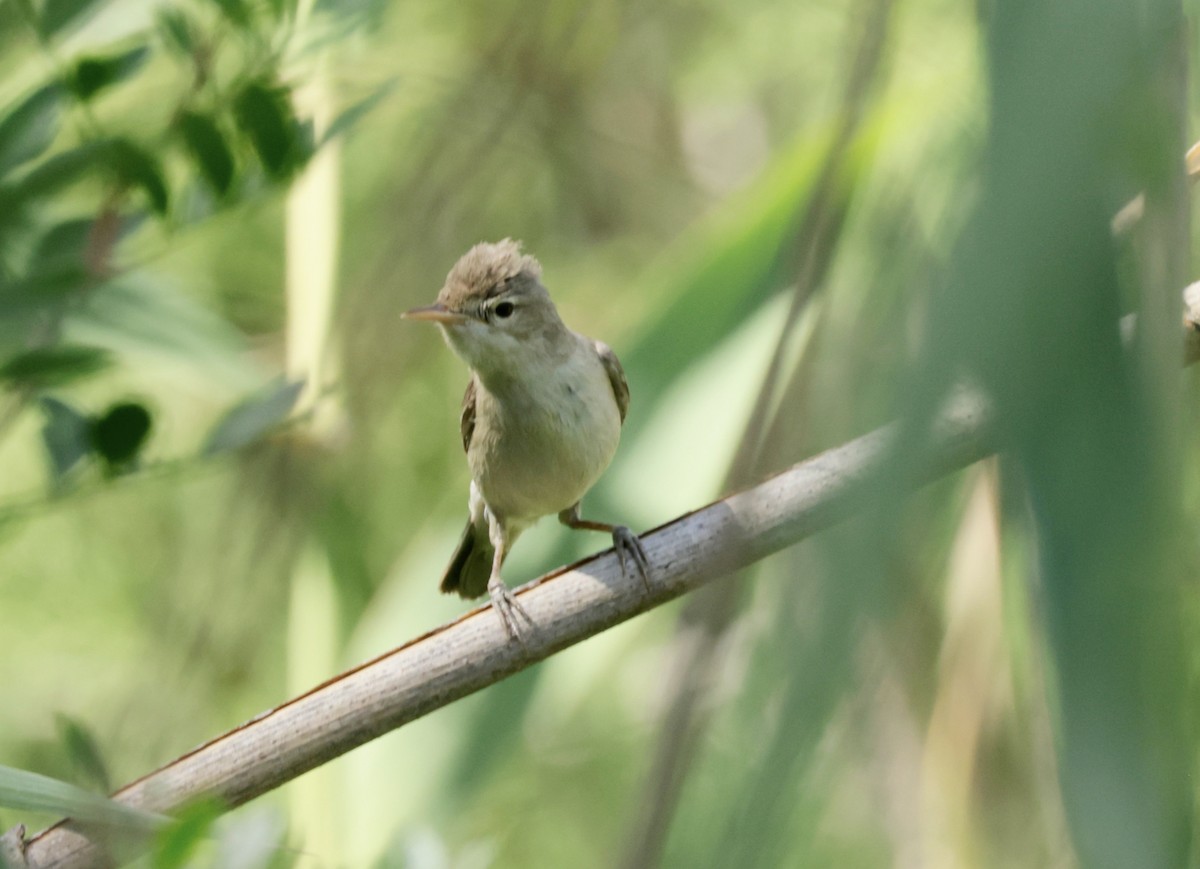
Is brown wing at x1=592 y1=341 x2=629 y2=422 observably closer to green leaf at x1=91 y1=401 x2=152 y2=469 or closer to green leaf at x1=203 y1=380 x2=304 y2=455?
green leaf at x1=203 y1=380 x2=304 y2=455

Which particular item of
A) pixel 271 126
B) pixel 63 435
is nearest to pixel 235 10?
pixel 271 126

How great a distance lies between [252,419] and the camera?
5.14 feet

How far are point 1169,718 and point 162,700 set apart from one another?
5.28 ft

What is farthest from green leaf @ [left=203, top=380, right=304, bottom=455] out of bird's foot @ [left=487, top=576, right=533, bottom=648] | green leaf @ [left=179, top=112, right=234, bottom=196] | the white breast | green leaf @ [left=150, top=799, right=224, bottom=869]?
the white breast

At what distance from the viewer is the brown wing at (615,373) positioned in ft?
8.62

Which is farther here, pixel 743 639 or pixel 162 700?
pixel 743 639

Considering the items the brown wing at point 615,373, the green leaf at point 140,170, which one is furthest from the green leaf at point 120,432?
the brown wing at point 615,373

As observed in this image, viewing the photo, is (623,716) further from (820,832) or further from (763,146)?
(763,146)

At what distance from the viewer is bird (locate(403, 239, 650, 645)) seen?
244 centimetres

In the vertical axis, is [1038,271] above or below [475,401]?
below

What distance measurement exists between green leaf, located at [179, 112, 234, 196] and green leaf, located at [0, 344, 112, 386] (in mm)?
253

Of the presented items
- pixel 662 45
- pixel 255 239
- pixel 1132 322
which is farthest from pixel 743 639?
pixel 662 45

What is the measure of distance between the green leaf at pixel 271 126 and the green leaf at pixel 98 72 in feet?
0.42

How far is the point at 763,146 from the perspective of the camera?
446 centimetres
